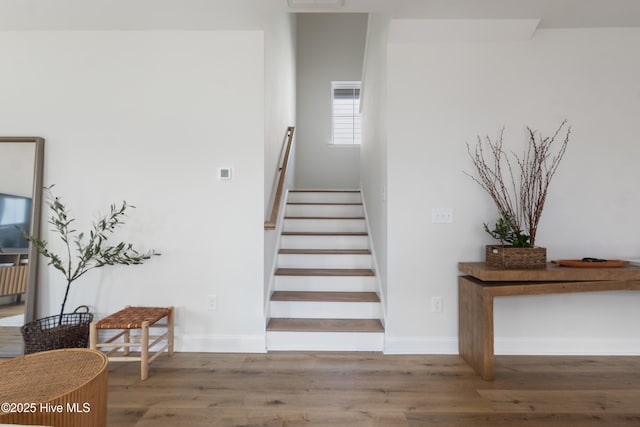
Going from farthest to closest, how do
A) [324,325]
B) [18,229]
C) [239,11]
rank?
[324,325]
[18,229]
[239,11]

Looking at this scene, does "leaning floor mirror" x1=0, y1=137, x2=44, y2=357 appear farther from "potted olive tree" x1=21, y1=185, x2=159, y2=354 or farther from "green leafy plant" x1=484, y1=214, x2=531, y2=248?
"green leafy plant" x1=484, y1=214, x2=531, y2=248

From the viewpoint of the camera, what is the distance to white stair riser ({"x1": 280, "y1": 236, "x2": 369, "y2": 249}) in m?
3.38

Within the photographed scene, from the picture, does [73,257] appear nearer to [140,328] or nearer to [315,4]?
[140,328]

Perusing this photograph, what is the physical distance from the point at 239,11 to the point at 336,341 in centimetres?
249

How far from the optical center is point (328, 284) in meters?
2.92

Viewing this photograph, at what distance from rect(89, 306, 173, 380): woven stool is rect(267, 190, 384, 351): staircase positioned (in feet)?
2.52

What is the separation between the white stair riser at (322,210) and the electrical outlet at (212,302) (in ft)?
5.21

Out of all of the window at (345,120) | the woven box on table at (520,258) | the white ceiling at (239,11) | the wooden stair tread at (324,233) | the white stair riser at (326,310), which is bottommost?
the white stair riser at (326,310)

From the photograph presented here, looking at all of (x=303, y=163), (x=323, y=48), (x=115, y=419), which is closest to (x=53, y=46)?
(x=115, y=419)

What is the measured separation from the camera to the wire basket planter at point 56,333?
7.10ft

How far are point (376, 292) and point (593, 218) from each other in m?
1.77

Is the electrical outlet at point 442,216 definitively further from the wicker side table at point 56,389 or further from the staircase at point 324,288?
the wicker side table at point 56,389

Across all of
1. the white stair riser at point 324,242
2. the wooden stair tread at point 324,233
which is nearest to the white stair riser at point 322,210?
the wooden stair tread at point 324,233

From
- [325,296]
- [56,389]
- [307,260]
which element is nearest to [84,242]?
[56,389]
